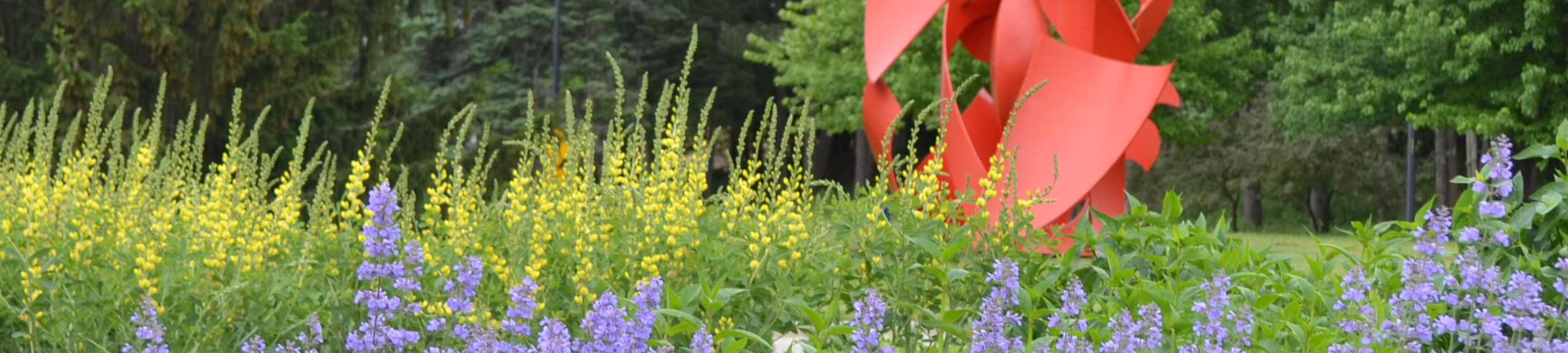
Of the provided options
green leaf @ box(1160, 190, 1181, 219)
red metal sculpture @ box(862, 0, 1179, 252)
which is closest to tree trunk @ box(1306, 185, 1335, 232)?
red metal sculpture @ box(862, 0, 1179, 252)

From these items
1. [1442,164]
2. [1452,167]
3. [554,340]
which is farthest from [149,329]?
[1452,167]

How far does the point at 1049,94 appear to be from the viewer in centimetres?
1057

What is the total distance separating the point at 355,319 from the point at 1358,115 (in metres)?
17.3

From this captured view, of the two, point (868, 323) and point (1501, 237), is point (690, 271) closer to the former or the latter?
point (868, 323)

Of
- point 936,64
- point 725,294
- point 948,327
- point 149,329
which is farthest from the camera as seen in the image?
point 936,64

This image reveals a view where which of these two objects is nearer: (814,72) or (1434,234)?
(1434,234)

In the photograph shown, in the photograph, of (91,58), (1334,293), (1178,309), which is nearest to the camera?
(1178,309)

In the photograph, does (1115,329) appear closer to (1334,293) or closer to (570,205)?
(1334,293)

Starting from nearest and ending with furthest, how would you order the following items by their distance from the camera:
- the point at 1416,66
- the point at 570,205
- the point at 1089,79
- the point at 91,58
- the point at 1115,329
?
the point at 1115,329 → the point at 570,205 → the point at 1089,79 → the point at 91,58 → the point at 1416,66

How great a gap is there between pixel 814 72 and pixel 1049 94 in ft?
35.6

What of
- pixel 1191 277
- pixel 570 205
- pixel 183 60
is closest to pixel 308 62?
pixel 183 60

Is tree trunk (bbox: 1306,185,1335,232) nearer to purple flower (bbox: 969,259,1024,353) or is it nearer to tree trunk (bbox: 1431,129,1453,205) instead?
tree trunk (bbox: 1431,129,1453,205)

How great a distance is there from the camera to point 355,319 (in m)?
3.35

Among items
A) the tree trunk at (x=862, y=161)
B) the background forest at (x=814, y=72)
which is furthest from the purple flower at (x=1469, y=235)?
the tree trunk at (x=862, y=161)
